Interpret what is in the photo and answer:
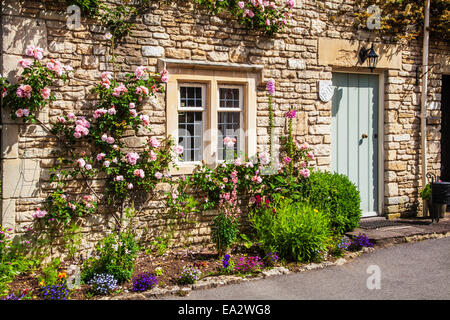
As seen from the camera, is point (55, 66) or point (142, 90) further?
point (142, 90)

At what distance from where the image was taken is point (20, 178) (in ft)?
19.1

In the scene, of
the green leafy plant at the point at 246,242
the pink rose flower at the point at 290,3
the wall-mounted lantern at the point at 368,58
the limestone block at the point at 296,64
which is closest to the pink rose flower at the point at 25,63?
the green leafy plant at the point at 246,242

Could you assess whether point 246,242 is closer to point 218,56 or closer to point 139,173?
point 139,173

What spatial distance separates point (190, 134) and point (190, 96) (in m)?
0.58

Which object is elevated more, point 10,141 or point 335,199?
point 10,141

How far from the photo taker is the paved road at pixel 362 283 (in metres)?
5.06

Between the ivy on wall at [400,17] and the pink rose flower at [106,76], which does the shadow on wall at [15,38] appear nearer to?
the pink rose flower at [106,76]

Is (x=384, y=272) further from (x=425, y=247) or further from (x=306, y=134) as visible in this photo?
(x=306, y=134)

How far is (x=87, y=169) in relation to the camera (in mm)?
6043

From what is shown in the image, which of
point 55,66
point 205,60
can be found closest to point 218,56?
point 205,60

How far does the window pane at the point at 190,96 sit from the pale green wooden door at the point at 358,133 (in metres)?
2.60

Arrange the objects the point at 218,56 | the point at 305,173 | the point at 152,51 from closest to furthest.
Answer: the point at 152,51, the point at 218,56, the point at 305,173

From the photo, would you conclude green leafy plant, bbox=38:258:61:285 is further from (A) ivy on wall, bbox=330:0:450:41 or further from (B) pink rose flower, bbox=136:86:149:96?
(A) ivy on wall, bbox=330:0:450:41

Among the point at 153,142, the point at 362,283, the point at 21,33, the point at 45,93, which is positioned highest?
the point at 21,33
